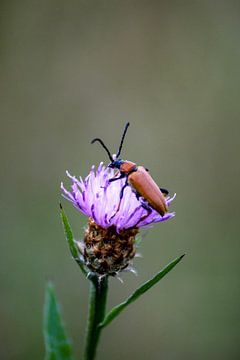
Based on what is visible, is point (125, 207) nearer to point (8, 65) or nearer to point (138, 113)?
point (138, 113)

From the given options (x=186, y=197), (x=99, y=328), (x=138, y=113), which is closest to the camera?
Result: (x=99, y=328)

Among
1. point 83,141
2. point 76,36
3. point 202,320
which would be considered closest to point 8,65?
point 76,36

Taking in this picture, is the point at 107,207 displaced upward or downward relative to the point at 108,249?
upward

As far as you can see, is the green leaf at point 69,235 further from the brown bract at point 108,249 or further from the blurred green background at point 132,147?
the blurred green background at point 132,147

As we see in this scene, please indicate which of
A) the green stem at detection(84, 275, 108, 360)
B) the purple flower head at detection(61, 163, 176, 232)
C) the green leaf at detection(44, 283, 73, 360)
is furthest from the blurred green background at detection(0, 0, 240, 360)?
the purple flower head at detection(61, 163, 176, 232)

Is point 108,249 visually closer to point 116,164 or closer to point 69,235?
point 69,235

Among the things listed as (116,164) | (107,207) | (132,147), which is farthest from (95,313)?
(132,147)

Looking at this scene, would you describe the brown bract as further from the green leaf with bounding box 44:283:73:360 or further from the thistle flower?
the green leaf with bounding box 44:283:73:360
